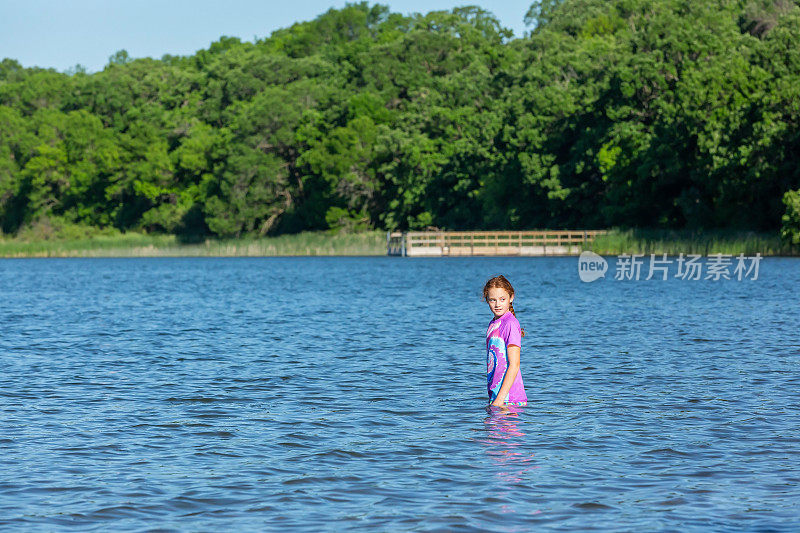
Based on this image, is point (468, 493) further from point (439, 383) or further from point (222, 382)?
point (222, 382)

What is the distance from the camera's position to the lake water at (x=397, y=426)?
8258mm

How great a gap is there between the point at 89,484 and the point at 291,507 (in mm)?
1877

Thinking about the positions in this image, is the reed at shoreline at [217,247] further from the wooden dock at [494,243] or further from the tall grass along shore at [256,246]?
the wooden dock at [494,243]

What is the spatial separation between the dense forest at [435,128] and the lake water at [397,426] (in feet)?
129

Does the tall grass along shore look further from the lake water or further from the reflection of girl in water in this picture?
the reflection of girl in water

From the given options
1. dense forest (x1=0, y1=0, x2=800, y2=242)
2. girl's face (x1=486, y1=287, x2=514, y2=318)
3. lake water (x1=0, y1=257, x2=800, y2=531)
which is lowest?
lake water (x1=0, y1=257, x2=800, y2=531)

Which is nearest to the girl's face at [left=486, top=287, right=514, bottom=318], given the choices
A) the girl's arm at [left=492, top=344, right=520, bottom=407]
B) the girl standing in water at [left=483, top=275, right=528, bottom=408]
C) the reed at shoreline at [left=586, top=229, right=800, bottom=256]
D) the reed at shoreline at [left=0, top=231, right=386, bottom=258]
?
the girl standing in water at [left=483, top=275, right=528, bottom=408]

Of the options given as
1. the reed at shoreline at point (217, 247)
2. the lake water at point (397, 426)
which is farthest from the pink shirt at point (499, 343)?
the reed at shoreline at point (217, 247)

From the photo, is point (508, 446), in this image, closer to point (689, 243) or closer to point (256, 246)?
point (689, 243)

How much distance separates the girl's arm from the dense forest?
46846 millimetres

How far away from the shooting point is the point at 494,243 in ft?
261

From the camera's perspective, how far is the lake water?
27.1 ft

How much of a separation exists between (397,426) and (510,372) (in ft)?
5.09

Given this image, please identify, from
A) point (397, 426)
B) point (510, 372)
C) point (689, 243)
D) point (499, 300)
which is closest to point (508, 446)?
point (510, 372)
